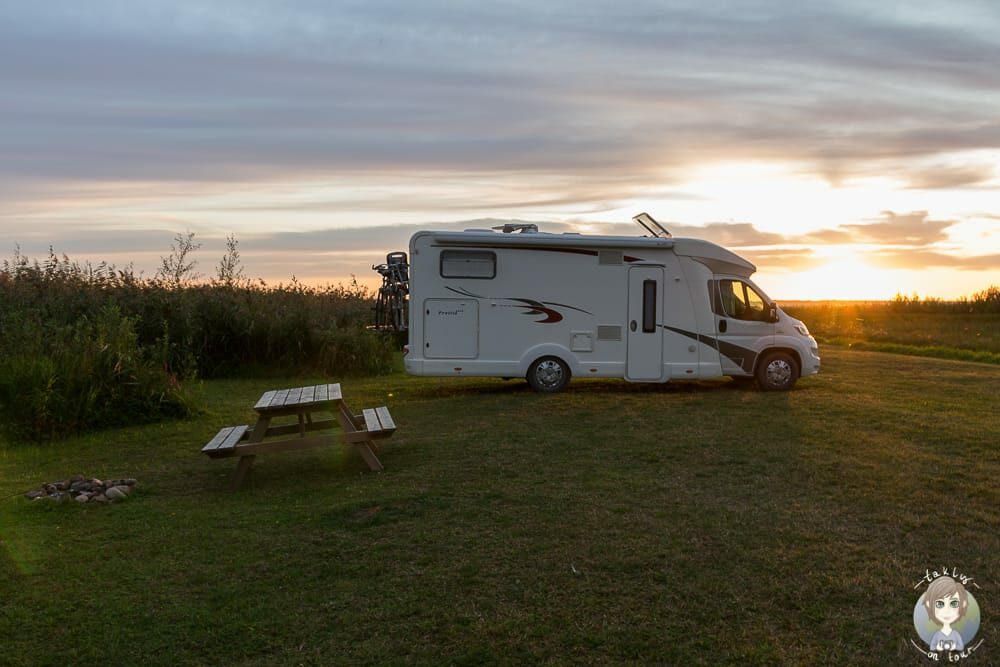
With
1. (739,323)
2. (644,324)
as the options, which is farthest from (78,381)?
(739,323)

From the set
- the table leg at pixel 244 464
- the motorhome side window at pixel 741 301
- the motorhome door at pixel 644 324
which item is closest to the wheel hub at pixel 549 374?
the motorhome door at pixel 644 324

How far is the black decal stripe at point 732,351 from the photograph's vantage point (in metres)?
13.9

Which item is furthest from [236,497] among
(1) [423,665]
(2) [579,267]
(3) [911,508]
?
(2) [579,267]

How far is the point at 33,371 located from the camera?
11.0 meters

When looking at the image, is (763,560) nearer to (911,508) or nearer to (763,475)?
(911,508)

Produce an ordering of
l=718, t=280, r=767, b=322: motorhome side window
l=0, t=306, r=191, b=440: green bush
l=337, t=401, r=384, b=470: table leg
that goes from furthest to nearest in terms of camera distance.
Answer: l=718, t=280, r=767, b=322: motorhome side window
l=0, t=306, r=191, b=440: green bush
l=337, t=401, r=384, b=470: table leg

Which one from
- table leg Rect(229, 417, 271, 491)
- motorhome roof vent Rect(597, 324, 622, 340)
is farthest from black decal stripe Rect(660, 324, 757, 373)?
table leg Rect(229, 417, 271, 491)

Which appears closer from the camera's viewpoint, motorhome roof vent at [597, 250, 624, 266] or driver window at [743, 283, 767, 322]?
motorhome roof vent at [597, 250, 624, 266]

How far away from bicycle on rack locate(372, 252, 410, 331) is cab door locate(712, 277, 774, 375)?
33.0ft

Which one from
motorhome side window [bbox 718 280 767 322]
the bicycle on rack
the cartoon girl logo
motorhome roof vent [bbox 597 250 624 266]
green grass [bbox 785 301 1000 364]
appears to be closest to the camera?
the cartoon girl logo

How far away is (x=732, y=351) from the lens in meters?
14.0

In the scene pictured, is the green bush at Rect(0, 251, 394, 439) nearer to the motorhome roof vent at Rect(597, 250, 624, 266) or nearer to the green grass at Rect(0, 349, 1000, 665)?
the green grass at Rect(0, 349, 1000, 665)

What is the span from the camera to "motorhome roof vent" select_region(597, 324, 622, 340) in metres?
13.7

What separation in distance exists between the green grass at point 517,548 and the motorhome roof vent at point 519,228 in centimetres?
472
